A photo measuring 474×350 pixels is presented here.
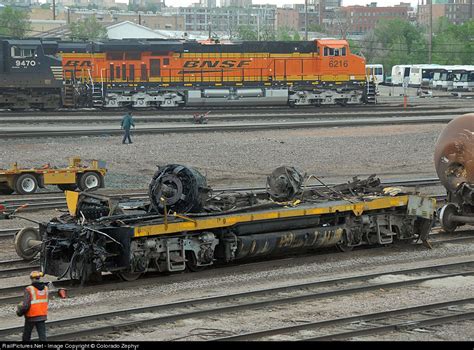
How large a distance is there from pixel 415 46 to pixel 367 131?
241 ft

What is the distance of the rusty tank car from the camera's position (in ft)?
64.6

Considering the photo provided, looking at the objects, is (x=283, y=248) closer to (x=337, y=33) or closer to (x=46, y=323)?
(x=46, y=323)

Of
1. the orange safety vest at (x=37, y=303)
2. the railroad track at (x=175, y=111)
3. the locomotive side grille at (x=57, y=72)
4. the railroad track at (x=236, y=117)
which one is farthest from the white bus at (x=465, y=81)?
the orange safety vest at (x=37, y=303)

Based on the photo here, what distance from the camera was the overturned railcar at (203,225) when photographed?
1464 cm

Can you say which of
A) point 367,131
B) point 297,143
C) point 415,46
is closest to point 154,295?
point 297,143

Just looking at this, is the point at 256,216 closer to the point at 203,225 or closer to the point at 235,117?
the point at 203,225

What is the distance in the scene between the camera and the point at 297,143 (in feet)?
118

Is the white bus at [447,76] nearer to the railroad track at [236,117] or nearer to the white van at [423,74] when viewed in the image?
the white van at [423,74]

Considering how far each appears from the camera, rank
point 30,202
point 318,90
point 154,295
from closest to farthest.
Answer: point 154,295 → point 30,202 → point 318,90

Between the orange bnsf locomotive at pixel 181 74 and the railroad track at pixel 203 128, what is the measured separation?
870cm

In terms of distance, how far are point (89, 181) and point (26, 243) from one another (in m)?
9.43

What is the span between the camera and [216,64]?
169 feet

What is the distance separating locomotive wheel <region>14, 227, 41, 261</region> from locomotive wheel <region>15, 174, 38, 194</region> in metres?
8.90

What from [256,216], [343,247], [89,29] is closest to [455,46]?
[89,29]
